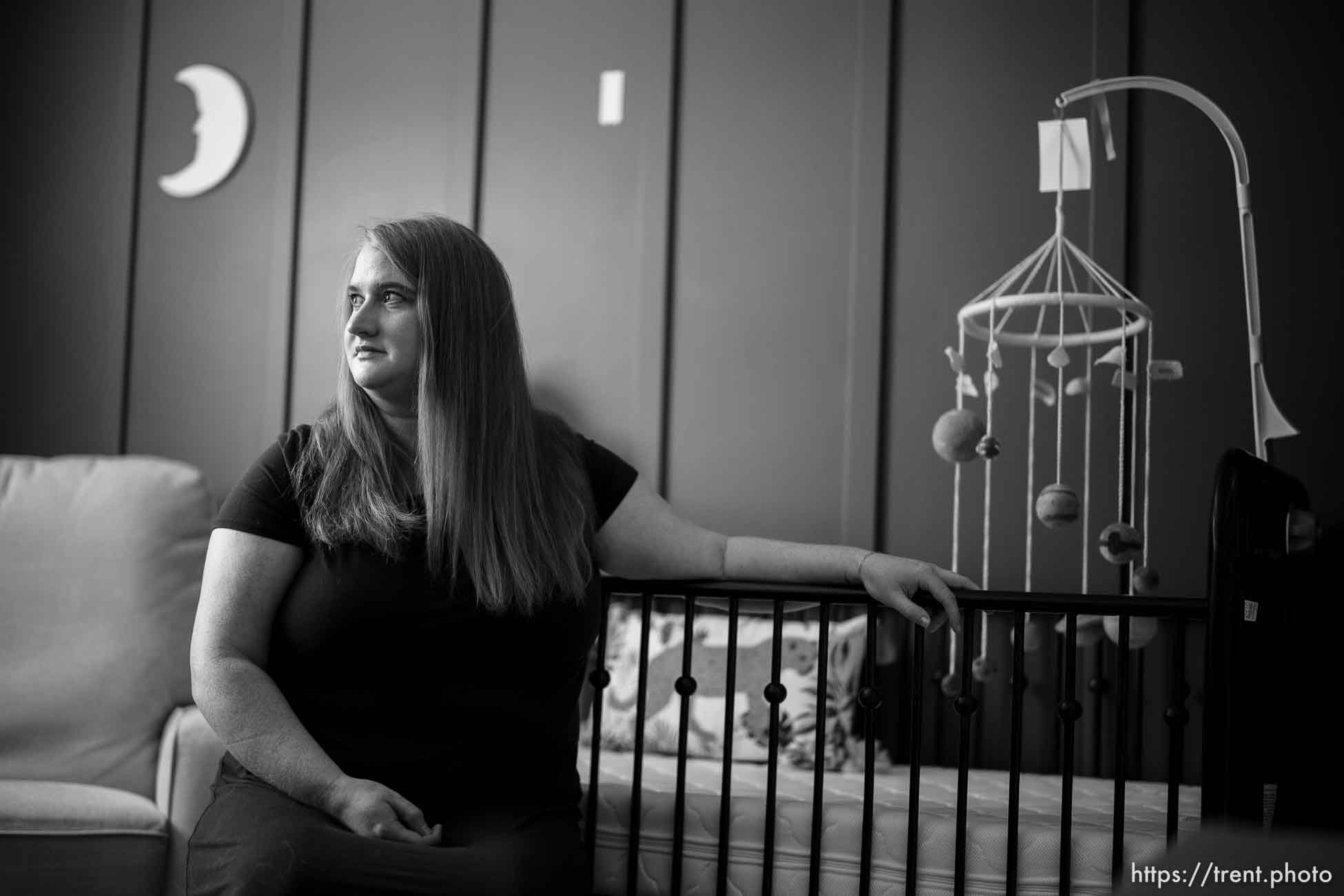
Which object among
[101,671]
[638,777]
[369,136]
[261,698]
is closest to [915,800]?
[638,777]

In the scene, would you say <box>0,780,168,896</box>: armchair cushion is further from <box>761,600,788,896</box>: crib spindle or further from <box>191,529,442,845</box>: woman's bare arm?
<box>761,600,788,896</box>: crib spindle

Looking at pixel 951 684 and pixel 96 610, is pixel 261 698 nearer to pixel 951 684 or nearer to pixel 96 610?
pixel 96 610

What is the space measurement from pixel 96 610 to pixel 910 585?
1545 mm

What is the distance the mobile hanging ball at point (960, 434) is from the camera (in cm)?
242

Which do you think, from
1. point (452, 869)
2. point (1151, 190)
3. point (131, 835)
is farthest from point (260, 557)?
point (1151, 190)

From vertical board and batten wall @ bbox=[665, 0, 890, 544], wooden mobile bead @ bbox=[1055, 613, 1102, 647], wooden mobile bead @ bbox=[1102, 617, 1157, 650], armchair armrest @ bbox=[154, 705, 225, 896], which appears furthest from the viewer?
vertical board and batten wall @ bbox=[665, 0, 890, 544]

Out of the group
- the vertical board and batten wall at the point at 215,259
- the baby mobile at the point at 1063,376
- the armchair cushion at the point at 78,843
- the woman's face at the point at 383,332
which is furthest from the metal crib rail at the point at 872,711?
the vertical board and batten wall at the point at 215,259

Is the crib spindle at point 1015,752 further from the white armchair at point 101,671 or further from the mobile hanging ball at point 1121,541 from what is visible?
the white armchair at point 101,671

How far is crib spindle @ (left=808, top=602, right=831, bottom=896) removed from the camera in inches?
75.8

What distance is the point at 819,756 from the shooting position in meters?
1.94

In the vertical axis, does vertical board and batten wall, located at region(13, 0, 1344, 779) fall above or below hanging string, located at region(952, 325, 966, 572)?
above

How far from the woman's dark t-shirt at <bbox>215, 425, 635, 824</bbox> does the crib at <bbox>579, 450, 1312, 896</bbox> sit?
28 centimetres

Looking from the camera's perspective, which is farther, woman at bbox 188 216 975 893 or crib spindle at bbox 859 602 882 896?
crib spindle at bbox 859 602 882 896

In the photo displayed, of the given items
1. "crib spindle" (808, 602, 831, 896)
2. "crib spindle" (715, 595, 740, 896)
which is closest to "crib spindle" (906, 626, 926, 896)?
"crib spindle" (808, 602, 831, 896)
